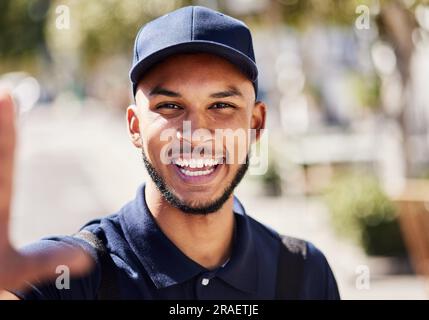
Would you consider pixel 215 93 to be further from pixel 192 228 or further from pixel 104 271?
pixel 104 271

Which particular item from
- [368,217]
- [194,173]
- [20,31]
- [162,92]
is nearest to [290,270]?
[194,173]

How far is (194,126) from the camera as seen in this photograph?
6.41 ft

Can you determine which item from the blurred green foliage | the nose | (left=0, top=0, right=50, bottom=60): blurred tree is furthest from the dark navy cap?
(left=0, top=0, right=50, bottom=60): blurred tree

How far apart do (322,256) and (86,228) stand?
69 centimetres

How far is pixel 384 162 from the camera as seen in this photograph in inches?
407

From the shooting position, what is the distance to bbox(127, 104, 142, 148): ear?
82.4 inches

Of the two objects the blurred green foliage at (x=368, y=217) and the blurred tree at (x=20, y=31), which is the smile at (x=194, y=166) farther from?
the blurred tree at (x=20, y=31)

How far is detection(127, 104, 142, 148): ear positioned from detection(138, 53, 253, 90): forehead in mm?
91

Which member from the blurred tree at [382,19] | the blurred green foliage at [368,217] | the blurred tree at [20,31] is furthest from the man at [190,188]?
the blurred tree at [20,31]

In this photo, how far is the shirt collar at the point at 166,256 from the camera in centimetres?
200

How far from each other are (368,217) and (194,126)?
599cm

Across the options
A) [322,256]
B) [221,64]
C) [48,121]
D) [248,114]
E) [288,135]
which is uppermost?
[48,121]
